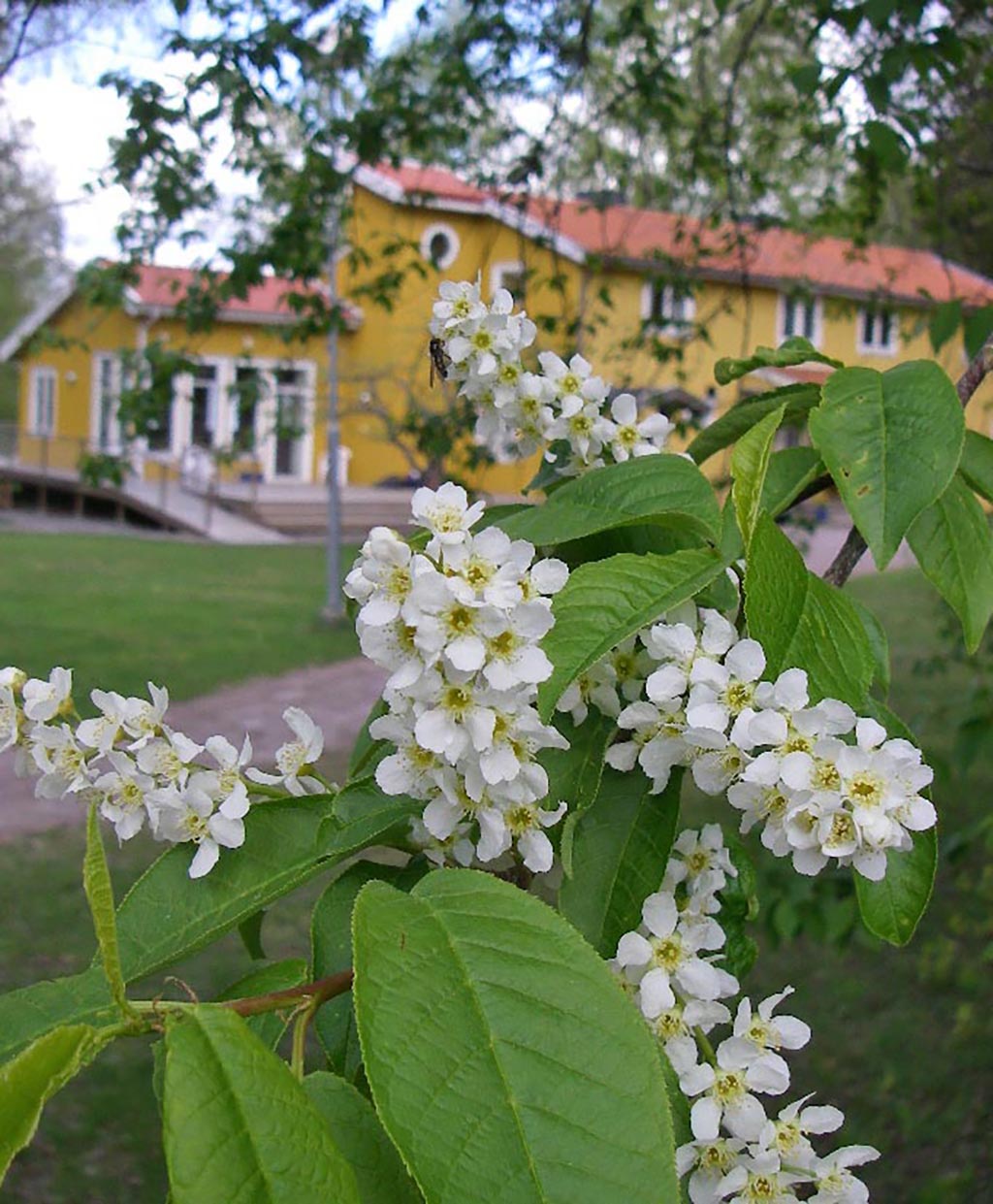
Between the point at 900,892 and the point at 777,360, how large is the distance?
22.6 inches

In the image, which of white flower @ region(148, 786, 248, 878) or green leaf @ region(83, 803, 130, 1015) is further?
white flower @ region(148, 786, 248, 878)

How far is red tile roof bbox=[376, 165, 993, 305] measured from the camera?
606cm

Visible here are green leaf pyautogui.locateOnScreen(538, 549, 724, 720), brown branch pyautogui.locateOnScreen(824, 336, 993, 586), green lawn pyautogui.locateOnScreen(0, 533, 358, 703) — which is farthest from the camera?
green lawn pyautogui.locateOnScreen(0, 533, 358, 703)

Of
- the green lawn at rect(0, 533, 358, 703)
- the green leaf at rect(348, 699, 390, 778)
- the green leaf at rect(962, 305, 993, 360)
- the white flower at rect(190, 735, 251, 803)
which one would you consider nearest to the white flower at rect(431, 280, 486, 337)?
the green leaf at rect(348, 699, 390, 778)

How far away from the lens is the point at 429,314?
139 centimetres

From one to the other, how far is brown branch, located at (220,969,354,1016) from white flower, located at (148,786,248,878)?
0.37ft

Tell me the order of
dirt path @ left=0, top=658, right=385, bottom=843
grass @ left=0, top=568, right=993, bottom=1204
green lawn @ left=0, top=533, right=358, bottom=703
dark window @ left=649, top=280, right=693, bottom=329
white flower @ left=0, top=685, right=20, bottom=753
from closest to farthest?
1. white flower @ left=0, top=685, right=20, bottom=753
2. grass @ left=0, top=568, right=993, bottom=1204
3. dark window @ left=649, top=280, right=693, bottom=329
4. dirt path @ left=0, top=658, right=385, bottom=843
5. green lawn @ left=0, top=533, right=358, bottom=703

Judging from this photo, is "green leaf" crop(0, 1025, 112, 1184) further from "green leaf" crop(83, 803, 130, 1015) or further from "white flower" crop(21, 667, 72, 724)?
"white flower" crop(21, 667, 72, 724)

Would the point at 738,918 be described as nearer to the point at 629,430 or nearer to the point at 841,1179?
the point at 841,1179

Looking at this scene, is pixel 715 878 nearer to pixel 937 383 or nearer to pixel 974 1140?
pixel 937 383

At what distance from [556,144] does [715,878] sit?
5.11 m

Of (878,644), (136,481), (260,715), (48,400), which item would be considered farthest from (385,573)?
(48,400)

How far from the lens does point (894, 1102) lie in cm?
458

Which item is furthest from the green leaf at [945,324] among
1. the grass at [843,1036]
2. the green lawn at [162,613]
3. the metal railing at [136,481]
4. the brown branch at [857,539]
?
the metal railing at [136,481]
